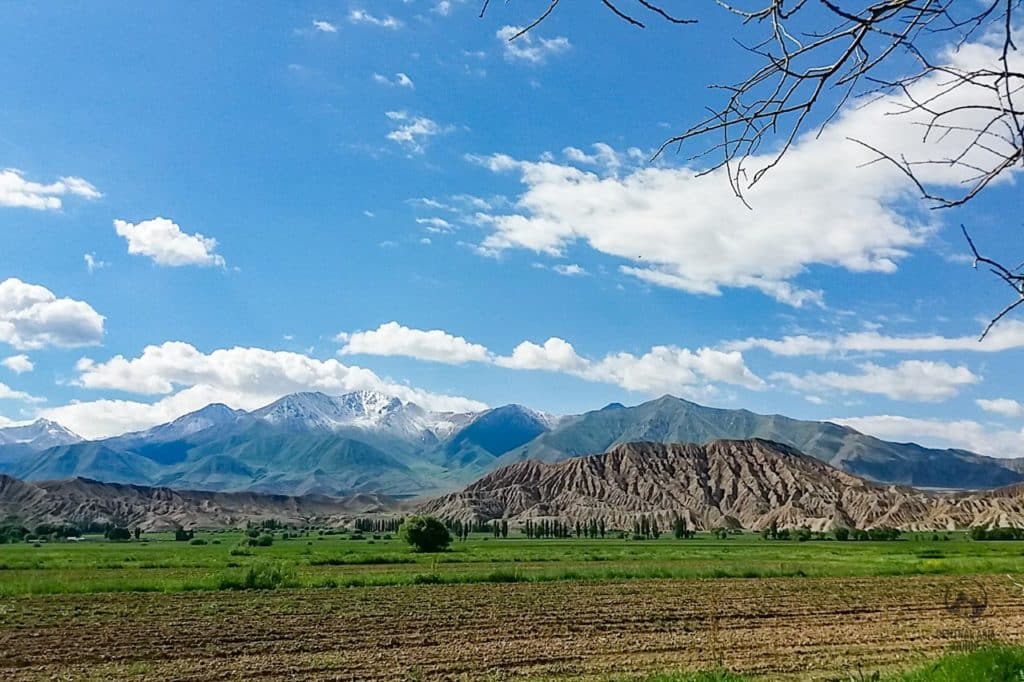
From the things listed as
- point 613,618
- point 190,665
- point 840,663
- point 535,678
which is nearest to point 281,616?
point 190,665

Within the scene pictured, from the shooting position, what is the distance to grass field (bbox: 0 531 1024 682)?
757 inches

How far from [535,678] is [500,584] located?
87.0ft

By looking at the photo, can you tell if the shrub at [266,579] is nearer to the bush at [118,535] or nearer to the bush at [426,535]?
the bush at [426,535]

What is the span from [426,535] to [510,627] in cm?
6537

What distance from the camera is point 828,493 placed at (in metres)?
190

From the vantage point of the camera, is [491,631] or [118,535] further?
[118,535]

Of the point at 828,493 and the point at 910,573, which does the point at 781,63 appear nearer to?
the point at 910,573

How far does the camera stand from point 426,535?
90.1 metres

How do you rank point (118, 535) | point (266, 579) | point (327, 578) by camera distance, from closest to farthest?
point (266, 579), point (327, 578), point (118, 535)

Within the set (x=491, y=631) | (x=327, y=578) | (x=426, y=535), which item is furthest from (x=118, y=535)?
(x=491, y=631)

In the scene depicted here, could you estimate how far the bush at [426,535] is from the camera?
8969 cm

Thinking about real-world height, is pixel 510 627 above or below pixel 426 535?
above

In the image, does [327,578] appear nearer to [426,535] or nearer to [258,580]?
[258,580]

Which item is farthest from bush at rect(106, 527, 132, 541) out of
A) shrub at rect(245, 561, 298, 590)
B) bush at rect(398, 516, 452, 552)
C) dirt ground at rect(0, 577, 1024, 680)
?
dirt ground at rect(0, 577, 1024, 680)
